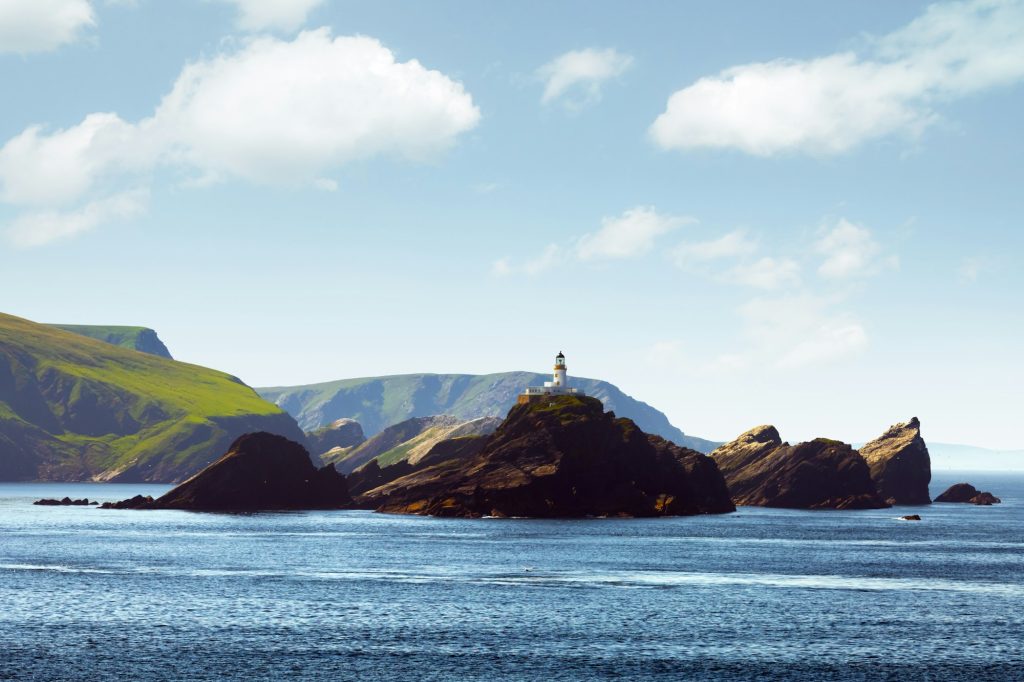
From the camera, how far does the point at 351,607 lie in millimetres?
87938

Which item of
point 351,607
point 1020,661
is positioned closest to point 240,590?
point 351,607

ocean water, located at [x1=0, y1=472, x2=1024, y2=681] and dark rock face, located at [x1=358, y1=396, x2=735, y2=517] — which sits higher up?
dark rock face, located at [x1=358, y1=396, x2=735, y2=517]

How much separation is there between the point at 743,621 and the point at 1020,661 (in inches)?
779

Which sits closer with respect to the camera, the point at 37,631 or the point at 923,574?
the point at 37,631

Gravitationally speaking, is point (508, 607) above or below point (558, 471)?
below

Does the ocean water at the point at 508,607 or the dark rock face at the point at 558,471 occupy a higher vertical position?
the dark rock face at the point at 558,471

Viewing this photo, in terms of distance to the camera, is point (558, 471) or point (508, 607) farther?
point (558, 471)

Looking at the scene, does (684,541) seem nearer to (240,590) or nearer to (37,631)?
(240,590)

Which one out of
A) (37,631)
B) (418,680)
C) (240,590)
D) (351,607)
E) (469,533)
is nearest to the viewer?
(418,680)

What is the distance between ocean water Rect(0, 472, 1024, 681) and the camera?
66.1 m

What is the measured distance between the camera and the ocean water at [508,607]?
66.1 m

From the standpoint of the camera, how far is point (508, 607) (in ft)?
290

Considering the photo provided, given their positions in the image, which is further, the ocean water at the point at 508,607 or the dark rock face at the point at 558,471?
the dark rock face at the point at 558,471

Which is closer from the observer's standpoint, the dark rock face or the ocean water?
the ocean water
